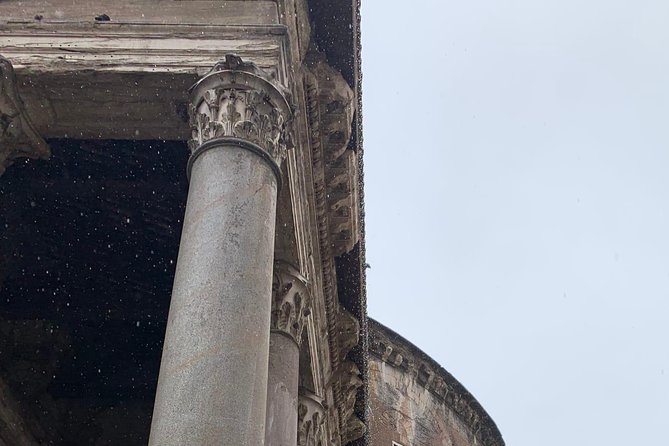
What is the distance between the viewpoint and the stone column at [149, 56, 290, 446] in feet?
14.7

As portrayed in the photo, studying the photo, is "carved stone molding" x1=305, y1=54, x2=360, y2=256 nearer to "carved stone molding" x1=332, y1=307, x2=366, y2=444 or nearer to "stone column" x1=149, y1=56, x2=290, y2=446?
"stone column" x1=149, y1=56, x2=290, y2=446

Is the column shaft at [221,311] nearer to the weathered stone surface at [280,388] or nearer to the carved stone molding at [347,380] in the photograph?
the weathered stone surface at [280,388]

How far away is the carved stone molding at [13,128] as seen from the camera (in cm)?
613

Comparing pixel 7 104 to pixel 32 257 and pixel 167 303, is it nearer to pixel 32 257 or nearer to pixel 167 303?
pixel 32 257

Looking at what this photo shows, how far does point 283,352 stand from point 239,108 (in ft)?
9.05

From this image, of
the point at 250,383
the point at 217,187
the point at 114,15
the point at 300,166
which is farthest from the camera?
the point at 300,166

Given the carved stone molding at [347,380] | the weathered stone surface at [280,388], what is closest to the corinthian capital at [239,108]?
the weathered stone surface at [280,388]

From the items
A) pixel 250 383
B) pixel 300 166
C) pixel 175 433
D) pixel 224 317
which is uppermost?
pixel 300 166

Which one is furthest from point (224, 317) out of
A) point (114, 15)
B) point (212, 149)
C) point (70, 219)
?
point (70, 219)

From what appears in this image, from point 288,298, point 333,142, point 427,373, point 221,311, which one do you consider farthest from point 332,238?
point 427,373

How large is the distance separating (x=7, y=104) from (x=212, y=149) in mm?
1852

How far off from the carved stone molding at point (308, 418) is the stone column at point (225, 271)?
13.3 ft

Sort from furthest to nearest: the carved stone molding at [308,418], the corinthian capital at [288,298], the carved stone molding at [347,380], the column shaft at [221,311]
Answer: the carved stone molding at [347,380], the carved stone molding at [308,418], the corinthian capital at [288,298], the column shaft at [221,311]

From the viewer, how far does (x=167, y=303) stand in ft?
32.7
